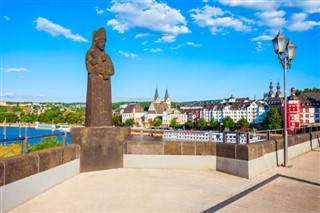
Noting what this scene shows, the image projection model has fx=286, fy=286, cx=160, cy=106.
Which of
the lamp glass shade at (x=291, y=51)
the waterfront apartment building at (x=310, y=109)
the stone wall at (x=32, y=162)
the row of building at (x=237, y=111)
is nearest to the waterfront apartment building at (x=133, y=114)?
the row of building at (x=237, y=111)

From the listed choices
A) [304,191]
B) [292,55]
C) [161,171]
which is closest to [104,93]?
[161,171]

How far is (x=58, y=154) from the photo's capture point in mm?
7039

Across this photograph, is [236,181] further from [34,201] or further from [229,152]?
[34,201]

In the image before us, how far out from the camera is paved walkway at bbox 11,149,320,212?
521 cm

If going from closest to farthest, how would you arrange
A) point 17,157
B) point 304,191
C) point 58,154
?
point 17,157, point 304,191, point 58,154

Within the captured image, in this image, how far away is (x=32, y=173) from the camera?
233 inches

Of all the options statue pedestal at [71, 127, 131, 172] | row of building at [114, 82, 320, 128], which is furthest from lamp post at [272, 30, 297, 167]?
row of building at [114, 82, 320, 128]

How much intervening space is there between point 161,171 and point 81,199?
3.36 meters

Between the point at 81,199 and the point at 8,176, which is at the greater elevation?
the point at 8,176

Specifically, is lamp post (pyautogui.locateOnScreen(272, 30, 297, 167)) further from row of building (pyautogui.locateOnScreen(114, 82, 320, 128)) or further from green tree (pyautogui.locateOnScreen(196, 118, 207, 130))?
green tree (pyautogui.locateOnScreen(196, 118, 207, 130))

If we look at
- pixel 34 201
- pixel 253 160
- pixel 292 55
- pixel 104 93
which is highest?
pixel 292 55

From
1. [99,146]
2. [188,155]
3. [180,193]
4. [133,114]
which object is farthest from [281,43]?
[133,114]

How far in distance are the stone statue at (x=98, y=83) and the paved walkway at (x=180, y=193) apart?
166 centimetres

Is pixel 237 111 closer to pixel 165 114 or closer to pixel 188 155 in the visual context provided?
pixel 165 114
